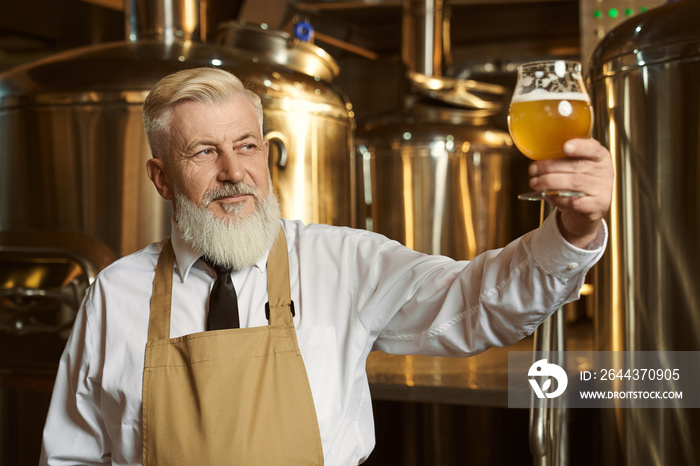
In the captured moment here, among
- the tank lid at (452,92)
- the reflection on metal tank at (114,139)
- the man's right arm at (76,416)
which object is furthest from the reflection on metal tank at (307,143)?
the tank lid at (452,92)

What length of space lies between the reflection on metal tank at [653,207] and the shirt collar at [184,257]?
1.24 metres

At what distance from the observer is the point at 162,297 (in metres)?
1.72

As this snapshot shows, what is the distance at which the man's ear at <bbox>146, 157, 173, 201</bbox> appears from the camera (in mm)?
1841

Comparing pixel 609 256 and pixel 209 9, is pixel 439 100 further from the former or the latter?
pixel 609 256

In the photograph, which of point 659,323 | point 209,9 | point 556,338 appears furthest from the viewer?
point 209,9

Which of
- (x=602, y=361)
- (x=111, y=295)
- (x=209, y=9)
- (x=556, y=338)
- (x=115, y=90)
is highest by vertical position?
(x=209, y=9)

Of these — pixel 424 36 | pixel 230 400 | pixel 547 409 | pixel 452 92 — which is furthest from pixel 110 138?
pixel 424 36

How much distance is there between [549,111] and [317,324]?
0.80 metres

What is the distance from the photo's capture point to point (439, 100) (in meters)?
4.73

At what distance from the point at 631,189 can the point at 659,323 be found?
422 mm

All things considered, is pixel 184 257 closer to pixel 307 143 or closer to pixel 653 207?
pixel 307 143

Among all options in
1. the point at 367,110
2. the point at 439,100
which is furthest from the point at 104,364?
the point at 367,110

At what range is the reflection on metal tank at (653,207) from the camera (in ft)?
7.16

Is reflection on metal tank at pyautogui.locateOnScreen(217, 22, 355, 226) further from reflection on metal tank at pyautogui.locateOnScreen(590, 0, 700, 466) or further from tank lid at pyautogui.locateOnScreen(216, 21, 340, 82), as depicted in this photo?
reflection on metal tank at pyautogui.locateOnScreen(590, 0, 700, 466)
